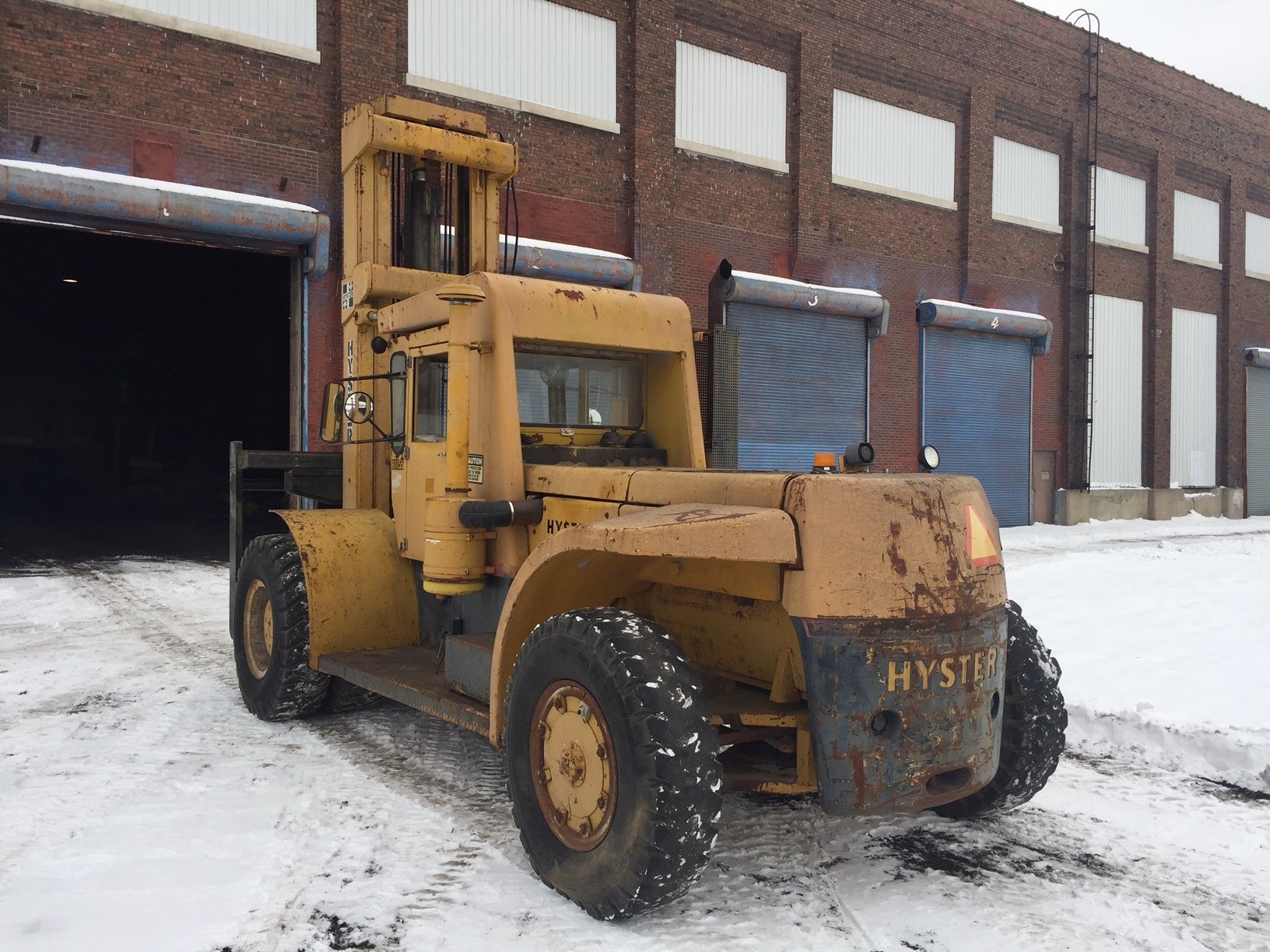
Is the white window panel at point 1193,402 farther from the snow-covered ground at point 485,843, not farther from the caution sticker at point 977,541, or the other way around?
the caution sticker at point 977,541

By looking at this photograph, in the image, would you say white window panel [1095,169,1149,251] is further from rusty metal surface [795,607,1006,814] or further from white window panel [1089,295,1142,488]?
rusty metal surface [795,607,1006,814]

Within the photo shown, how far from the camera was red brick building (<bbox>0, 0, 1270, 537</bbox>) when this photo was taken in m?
14.0

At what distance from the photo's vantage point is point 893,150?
72.0 ft

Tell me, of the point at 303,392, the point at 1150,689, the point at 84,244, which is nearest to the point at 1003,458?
the point at 303,392

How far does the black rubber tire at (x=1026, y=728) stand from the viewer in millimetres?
4684

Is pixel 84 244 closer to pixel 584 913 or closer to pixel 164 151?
pixel 164 151

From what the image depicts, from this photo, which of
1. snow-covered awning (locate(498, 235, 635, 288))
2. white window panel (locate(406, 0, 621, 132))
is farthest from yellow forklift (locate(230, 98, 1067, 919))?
white window panel (locate(406, 0, 621, 132))

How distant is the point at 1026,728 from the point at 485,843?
8.18ft

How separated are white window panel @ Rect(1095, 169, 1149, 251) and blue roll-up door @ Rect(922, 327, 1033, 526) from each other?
469 centimetres

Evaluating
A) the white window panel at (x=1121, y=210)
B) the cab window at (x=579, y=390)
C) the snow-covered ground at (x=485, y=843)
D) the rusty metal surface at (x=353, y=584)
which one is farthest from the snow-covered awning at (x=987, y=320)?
the rusty metal surface at (x=353, y=584)

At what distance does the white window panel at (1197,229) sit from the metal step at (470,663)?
1127 inches

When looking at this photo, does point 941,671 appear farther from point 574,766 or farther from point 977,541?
point 574,766

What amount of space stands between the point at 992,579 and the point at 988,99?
22.2 meters

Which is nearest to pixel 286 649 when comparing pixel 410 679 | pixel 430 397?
pixel 410 679
